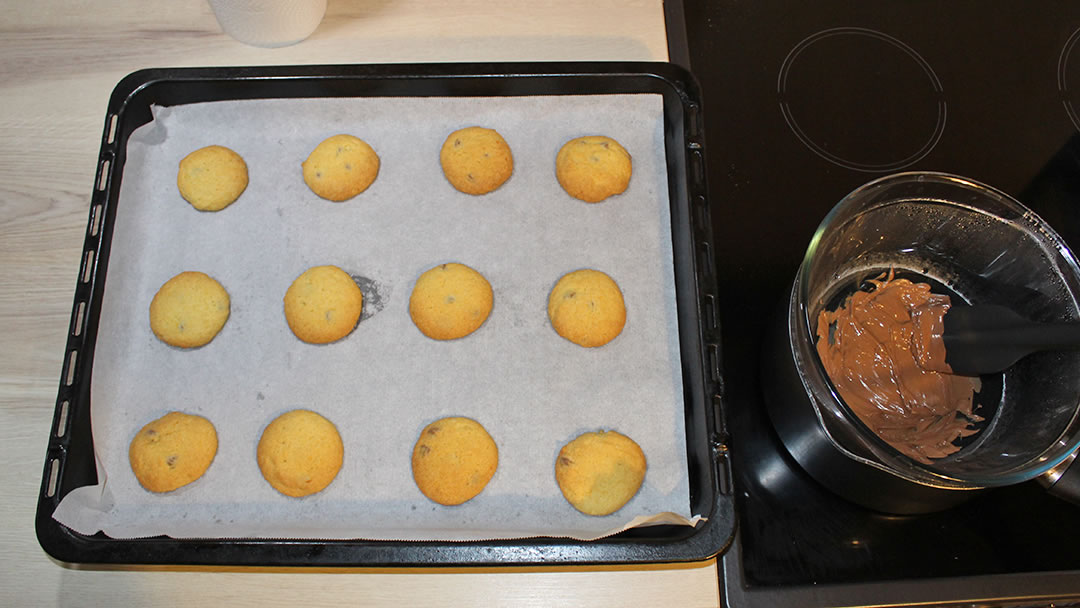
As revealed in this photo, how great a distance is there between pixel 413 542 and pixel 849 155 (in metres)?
0.89

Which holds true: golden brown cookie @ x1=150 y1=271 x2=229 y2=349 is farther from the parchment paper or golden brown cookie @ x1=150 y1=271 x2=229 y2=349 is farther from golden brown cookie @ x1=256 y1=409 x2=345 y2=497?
golden brown cookie @ x1=256 y1=409 x2=345 y2=497

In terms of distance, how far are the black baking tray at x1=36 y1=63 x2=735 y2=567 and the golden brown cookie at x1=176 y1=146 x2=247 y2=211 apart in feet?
0.32

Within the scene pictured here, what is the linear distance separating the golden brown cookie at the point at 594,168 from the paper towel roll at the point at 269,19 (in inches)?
18.8

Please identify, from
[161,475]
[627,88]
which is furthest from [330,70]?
[161,475]

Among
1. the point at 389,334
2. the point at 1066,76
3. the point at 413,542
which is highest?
the point at 1066,76

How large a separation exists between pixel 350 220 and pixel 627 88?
469 millimetres

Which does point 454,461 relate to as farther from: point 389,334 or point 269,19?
point 269,19

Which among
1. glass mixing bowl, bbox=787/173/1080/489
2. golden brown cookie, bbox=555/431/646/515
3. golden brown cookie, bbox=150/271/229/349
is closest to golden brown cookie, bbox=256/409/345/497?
golden brown cookie, bbox=150/271/229/349

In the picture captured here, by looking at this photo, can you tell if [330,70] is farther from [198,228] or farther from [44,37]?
[44,37]

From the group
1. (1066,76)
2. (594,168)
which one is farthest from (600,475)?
(1066,76)

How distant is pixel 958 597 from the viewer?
33.8 inches

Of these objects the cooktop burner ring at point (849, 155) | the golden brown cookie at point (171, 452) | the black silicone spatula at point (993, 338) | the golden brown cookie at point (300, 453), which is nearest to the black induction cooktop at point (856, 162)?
the cooktop burner ring at point (849, 155)

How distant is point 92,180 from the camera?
1075 mm

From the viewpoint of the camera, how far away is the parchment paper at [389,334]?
0.89m
